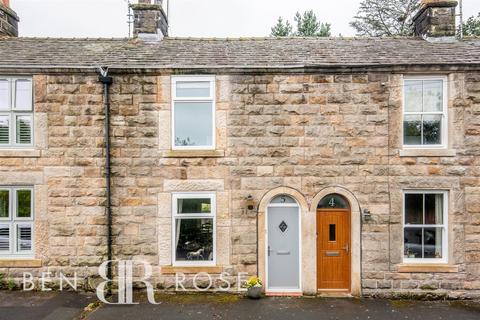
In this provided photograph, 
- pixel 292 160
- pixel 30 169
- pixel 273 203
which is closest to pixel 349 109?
pixel 292 160

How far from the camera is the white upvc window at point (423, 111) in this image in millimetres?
Result: 8359

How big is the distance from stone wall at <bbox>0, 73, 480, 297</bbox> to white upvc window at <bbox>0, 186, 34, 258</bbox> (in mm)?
297

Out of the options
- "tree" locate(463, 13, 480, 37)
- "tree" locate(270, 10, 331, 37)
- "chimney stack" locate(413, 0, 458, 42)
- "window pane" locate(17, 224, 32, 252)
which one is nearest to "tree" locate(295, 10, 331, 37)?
"tree" locate(270, 10, 331, 37)

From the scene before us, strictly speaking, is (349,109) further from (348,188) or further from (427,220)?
(427,220)

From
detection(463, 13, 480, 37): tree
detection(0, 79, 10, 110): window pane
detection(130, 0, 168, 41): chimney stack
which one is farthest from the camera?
detection(463, 13, 480, 37): tree

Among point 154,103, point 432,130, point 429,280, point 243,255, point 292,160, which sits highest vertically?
point 154,103

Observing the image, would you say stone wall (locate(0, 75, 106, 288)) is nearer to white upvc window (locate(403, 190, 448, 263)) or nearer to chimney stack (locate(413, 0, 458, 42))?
white upvc window (locate(403, 190, 448, 263))

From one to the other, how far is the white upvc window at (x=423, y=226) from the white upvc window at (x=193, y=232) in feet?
15.1

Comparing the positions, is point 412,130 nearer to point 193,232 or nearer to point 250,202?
point 250,202

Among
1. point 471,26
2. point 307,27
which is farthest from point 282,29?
point 471,26

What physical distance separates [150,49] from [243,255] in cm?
592

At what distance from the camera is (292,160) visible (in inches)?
329

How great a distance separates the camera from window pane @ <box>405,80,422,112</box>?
839 cm

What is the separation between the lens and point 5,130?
848cm
